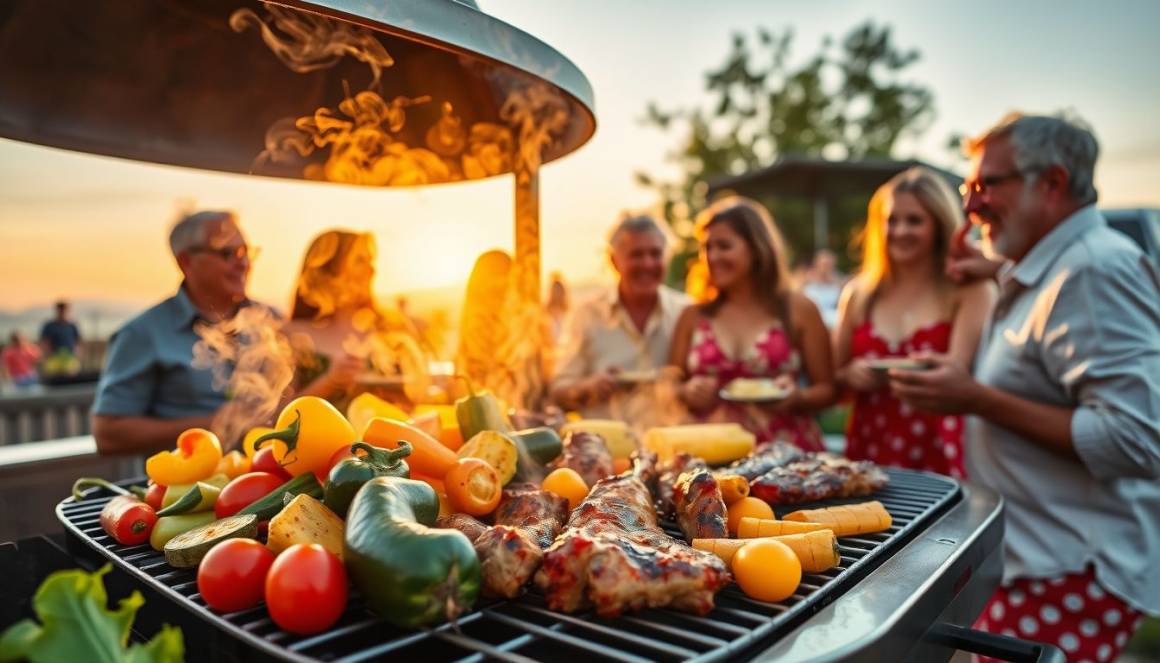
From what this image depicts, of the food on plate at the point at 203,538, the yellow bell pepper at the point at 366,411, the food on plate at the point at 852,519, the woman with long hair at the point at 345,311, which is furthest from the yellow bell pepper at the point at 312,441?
the woman with long hair at the point at 345,311

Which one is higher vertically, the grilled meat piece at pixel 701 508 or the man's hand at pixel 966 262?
the man's hand at pixel 966 262

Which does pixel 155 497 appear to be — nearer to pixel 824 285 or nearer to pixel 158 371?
pixel 158 371

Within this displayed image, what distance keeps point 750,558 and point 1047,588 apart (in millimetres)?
2192

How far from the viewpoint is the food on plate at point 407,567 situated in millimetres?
1396

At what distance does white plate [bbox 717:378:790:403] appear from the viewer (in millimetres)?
3826

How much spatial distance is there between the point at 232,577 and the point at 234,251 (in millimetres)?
2944

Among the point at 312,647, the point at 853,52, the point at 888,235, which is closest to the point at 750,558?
the point at 312,647

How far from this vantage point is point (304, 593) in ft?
4.66

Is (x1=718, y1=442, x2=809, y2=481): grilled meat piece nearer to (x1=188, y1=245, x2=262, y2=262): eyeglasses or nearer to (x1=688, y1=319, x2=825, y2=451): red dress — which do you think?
(x1=688, y1=319, x2=825, y2=451): red dress

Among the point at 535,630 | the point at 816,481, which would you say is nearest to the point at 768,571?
the point at 535,630

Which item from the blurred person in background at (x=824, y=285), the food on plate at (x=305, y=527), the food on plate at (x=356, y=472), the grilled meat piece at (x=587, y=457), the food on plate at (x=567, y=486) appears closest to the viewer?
the food on plate at (x=305, y=527)

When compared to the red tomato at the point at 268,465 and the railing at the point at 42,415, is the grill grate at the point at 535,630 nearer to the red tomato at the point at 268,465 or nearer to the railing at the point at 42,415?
the red tomato at the point at 268,465

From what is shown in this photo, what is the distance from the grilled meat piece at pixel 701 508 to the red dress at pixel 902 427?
2.44 m

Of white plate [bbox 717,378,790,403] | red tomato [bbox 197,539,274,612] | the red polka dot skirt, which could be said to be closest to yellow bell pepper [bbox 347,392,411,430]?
red tomato [bbox 197,539,274,612]
